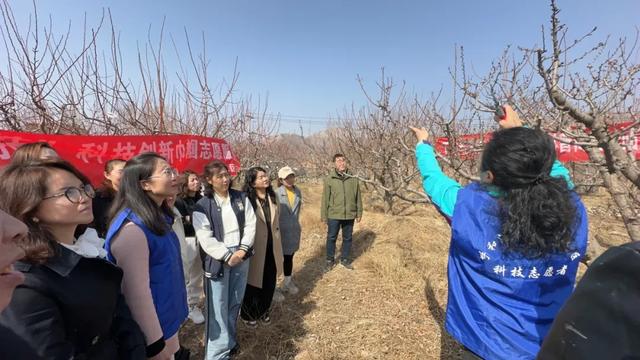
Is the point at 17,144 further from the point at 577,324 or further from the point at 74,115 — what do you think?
the point at 577,324

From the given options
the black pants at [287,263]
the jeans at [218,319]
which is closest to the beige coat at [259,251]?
the jeans at [218,319]

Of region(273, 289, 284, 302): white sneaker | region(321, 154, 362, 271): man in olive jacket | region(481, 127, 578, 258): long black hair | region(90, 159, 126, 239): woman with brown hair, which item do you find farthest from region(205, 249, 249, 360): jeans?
region(321, 154, 362, 271): man in olive jacket

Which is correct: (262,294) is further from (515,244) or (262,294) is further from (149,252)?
(515,244)

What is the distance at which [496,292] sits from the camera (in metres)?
1.16

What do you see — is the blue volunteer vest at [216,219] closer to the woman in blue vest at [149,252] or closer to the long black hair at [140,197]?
the woman in blue vest at [149,252]

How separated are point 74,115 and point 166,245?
11.2 feet

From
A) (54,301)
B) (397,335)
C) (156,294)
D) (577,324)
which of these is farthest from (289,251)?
(577,324)

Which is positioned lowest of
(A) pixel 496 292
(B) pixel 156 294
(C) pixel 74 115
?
(B) pixel 156 294

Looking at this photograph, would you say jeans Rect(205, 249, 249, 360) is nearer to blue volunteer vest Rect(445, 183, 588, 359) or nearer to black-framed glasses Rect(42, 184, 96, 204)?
black-framed glasses Rect(42, 184, 96, 204)

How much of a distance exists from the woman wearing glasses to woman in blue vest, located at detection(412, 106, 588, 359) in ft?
4.53

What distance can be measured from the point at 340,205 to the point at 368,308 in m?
1.57

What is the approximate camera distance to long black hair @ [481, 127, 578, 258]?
3.39ft

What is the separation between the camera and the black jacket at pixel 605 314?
1.47 ft

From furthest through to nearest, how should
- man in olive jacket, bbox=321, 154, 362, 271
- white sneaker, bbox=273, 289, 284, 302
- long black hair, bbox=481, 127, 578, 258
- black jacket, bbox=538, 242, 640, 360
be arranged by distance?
man in olive jacket, bbox=321, 154, 362, 271
white sneaker, bbox=273, 289, 284, 302
long black hair, bbox=481, 127, 578, 258
black jacket, bbox=538, 242, 640, 360
